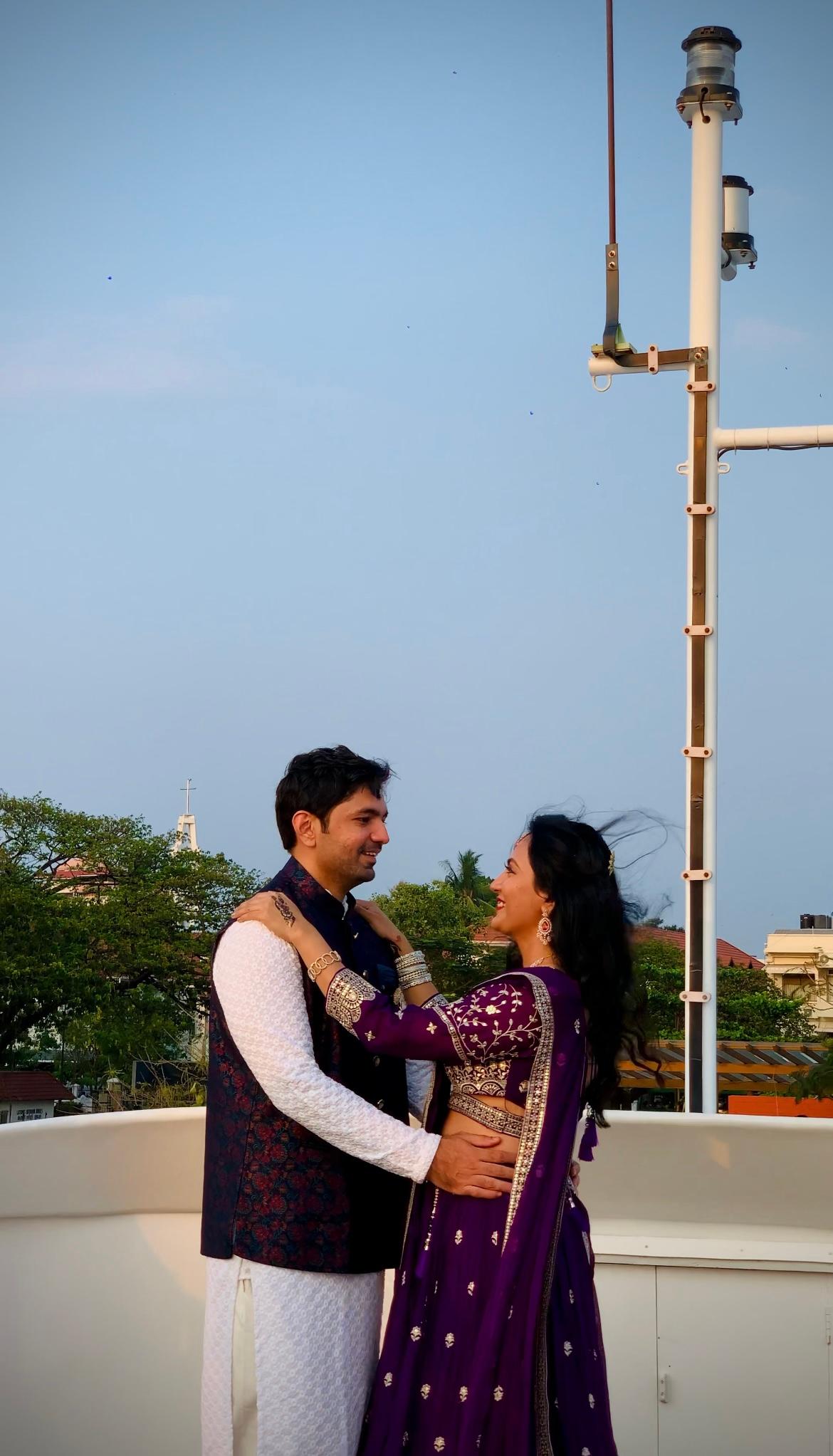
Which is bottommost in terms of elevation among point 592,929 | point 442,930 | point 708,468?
point 592,929

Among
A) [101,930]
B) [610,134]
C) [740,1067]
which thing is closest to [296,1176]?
[610,134]

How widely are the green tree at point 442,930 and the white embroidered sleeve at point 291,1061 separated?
98.2 feet

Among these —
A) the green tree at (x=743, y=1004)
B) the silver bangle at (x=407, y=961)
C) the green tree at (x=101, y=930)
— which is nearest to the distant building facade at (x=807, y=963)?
the green tree at (x=743, y=1004)

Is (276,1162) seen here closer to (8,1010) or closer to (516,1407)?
(516,1407)

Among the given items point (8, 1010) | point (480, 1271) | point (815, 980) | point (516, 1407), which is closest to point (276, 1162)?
point (480, 1271)

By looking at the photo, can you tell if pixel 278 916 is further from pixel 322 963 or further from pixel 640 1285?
pixel 640 1285

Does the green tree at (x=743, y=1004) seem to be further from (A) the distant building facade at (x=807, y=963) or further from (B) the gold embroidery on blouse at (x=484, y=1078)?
(B) the gold embroidery on blouse at (x=484, y=1078)

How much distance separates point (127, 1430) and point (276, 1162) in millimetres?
1109

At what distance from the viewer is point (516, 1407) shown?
1.95 m

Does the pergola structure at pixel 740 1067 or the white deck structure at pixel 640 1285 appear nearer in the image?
the white deck structure at pixel 640 1285

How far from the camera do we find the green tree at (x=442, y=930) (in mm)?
33531

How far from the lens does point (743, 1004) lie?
108ft

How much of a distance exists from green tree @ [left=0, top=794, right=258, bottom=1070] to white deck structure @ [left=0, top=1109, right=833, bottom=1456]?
25.4 meters

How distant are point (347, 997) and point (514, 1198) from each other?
13.8 inches
